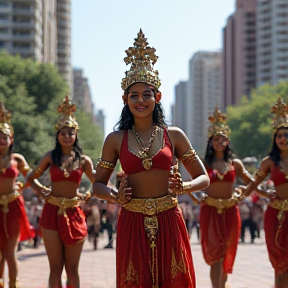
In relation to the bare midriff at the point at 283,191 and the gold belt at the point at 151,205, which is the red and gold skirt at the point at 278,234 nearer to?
the bare midriff at the point at 283,191

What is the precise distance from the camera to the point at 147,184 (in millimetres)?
6410

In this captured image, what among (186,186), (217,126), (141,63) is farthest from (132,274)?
(217,126)

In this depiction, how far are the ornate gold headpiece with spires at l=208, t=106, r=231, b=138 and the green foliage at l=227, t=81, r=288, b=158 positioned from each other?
51773 mm

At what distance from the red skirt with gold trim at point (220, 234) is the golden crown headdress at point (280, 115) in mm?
1480

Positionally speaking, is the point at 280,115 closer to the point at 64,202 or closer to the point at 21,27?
the point at 64,202

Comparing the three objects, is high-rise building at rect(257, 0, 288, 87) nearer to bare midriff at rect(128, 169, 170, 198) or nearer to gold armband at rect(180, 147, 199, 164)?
gold armband at rect(180, 147, 199, 164)

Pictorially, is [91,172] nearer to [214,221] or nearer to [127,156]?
[214,221]

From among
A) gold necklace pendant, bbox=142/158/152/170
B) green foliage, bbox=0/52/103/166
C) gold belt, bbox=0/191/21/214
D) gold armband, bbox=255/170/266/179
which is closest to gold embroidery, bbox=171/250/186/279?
gold necklace pendant, bbox=142/158/152/170

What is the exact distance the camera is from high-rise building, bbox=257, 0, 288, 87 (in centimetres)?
11679

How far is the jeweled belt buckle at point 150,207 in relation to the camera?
20.8 feet

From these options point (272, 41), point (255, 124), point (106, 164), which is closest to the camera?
point (106, 164)

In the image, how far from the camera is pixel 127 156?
6488 mm

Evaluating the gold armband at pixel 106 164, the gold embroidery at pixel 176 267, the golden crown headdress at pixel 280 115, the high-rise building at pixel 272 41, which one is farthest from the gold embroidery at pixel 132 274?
the high-rise building at pixel 272 41

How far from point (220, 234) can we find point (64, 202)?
232 cm
